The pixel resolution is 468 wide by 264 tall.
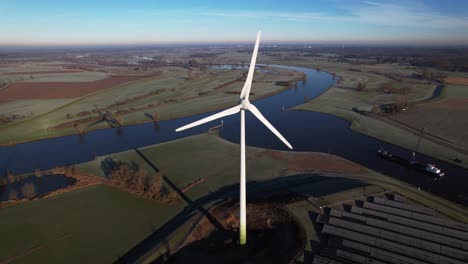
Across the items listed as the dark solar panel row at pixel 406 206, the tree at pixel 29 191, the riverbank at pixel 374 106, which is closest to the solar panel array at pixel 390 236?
the dark solar panel row at pixel 406 206

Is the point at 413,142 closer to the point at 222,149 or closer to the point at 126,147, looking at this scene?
the point at 222,149

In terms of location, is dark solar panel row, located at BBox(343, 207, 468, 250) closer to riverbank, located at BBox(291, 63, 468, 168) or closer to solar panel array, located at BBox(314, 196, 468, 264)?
solar panel array, located at BBox(314, 196, 468, 264)

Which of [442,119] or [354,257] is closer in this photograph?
[354,257]

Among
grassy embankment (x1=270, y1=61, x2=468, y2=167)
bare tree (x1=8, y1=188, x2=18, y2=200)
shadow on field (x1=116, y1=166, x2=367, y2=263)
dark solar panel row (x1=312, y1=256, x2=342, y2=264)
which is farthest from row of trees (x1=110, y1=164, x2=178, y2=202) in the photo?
grassy embankment (x1=270, y1=61, x2=468, y2=167)

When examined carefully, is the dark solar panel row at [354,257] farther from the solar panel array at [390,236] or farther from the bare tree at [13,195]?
the bare tree at [13,195]

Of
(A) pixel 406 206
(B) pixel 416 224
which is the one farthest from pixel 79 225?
(A) pixel 406 206

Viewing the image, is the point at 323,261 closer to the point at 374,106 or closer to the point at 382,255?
the point at 382,255

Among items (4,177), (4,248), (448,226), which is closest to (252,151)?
(448,226)
